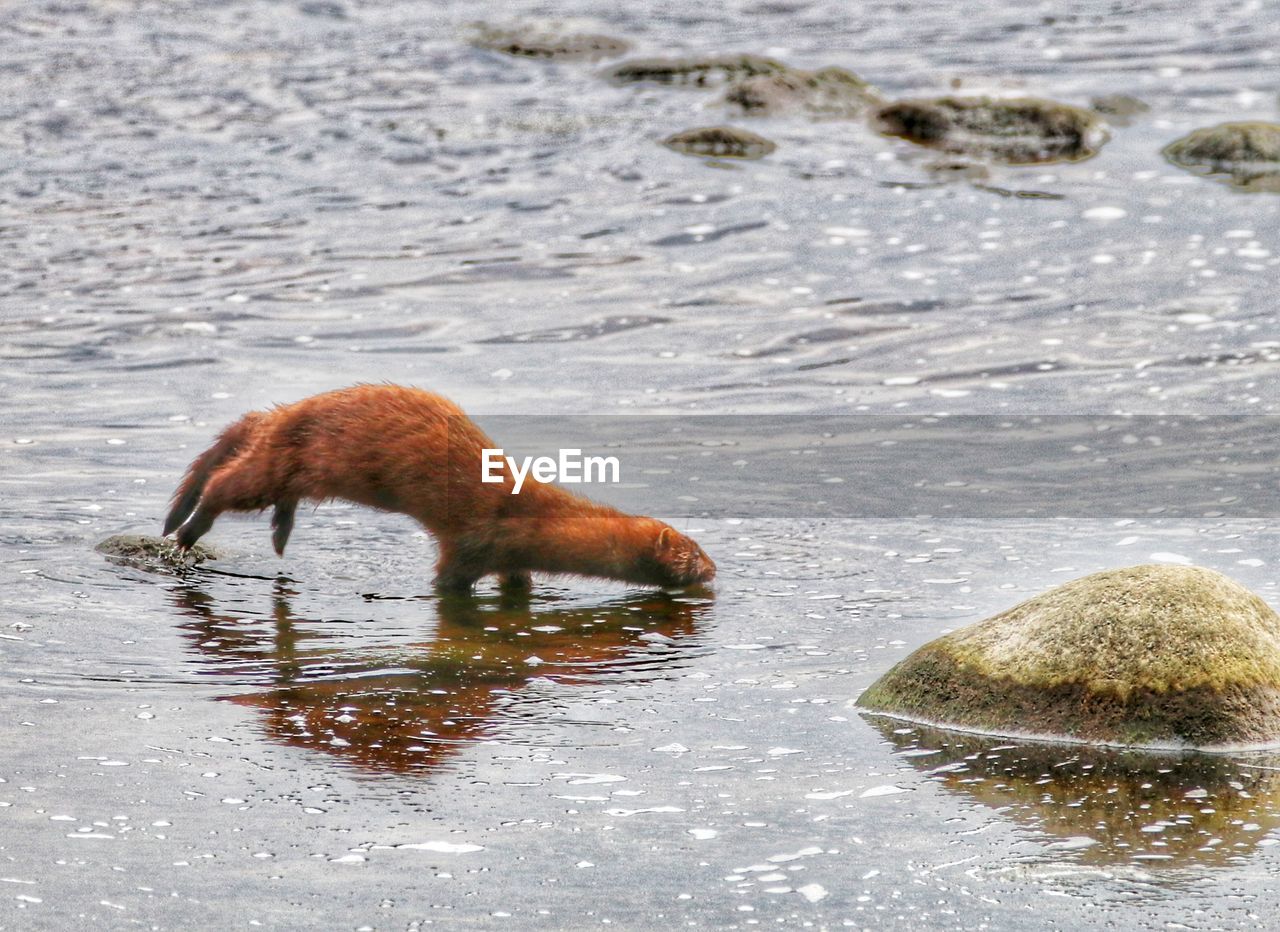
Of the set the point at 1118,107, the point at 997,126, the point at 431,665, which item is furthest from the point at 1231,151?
the point at 431,665

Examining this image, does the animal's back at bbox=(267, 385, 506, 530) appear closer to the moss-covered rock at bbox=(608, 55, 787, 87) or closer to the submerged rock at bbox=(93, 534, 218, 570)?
the submerged rock at bbox=(93, 534, 218, 570)

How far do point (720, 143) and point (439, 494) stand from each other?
11.4 metres

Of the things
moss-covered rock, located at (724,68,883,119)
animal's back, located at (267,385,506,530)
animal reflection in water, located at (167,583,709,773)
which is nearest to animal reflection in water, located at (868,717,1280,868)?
animal reflection in water, located at (167,583,709,773)

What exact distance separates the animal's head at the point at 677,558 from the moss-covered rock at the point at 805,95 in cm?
1300

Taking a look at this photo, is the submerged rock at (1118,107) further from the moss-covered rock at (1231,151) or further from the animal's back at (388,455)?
the animal's back at (388,455)

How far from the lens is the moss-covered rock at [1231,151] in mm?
18578

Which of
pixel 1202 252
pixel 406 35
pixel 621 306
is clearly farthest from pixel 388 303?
pixel 406 35

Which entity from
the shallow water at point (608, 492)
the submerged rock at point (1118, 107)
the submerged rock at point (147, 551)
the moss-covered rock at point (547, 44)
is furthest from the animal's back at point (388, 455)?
the moss-covered rock at point (547, 44)

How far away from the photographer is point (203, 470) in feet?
31.2

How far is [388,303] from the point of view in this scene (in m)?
14.7

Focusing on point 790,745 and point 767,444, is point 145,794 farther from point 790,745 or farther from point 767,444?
point 767,444

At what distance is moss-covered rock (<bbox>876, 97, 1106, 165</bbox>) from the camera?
1977 centimetres

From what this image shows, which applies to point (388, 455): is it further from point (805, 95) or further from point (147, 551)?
point (805, 95)

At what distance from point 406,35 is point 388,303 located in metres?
12.5
